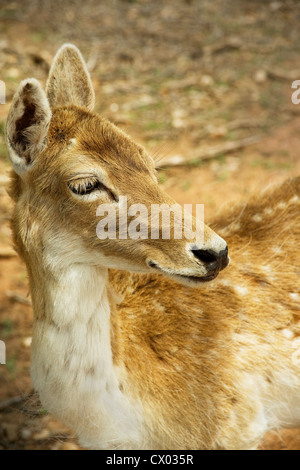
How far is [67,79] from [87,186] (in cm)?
88

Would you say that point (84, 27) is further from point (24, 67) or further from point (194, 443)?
point (194, 443)

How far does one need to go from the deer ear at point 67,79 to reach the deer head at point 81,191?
35cm

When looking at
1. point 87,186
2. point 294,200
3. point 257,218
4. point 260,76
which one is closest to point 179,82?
point 260,76

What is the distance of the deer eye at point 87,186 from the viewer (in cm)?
265

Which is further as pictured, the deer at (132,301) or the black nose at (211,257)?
the deer at (132,301)

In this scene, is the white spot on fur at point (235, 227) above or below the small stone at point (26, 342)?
above

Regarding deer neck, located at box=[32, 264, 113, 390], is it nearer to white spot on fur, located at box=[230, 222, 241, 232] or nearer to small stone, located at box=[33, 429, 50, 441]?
white spot on fur, located at box=[230, 222, 241, 232]

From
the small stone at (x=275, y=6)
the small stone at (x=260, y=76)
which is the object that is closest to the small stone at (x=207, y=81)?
the small stone at (x=260, y=76)

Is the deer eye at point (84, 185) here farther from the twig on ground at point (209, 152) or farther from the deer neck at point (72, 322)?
the twig on ground at point (209, 152)

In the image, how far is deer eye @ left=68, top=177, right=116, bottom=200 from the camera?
2.65 meters

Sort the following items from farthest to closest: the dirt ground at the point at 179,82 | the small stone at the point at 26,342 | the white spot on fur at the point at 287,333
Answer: the dirt ground at the point at 179,82
the small stone at the point at 26,342
the white spot on fur at the point at 287,333

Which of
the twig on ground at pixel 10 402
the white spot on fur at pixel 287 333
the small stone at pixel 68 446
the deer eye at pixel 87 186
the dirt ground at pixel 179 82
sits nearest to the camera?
the deer eye at pixel 87 186

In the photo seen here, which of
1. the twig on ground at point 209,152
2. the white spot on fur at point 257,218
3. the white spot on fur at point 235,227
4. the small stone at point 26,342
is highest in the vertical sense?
the twig on ground at point 209,152
